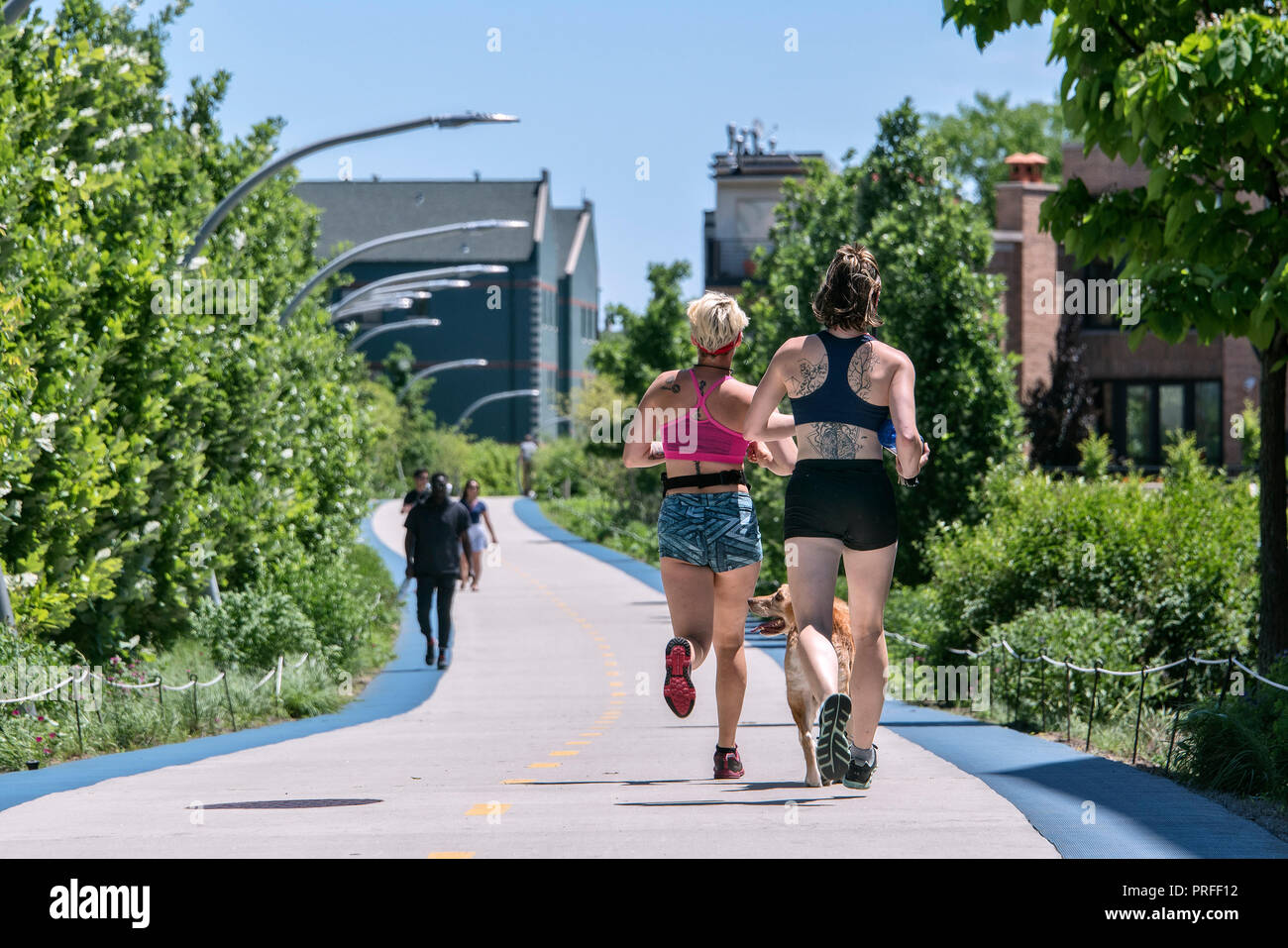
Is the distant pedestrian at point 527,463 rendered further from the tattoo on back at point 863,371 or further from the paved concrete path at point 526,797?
the tattoo on back at point 863,371

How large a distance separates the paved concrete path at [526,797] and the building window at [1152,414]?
26.6 meters

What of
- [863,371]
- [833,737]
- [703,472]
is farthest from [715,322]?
[833,737]

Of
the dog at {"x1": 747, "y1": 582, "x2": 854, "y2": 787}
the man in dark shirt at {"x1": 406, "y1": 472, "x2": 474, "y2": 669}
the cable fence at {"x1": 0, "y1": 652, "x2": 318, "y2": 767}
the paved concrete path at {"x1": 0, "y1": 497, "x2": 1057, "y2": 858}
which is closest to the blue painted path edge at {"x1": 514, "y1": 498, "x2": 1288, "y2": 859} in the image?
the paved concrete path at {"x1": 0, "y1": 497, "x2": 1057, "y2": 858}

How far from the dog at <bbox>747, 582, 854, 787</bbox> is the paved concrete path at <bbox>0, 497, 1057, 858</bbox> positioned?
0.23m

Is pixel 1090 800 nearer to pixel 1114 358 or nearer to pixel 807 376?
pixel 807 376

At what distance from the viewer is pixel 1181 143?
9344mm

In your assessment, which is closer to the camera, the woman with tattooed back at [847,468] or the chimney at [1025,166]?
the woman with tattooed back at [847,468]

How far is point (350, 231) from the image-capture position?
92500mm

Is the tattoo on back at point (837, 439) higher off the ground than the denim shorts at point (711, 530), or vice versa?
the tattoo on back at point (837, 439)

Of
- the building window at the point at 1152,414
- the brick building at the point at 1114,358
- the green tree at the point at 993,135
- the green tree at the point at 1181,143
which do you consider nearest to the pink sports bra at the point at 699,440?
the green tree at the point at 1181,143

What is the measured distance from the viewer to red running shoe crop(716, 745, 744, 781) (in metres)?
8.38

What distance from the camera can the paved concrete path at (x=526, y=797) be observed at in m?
6.01

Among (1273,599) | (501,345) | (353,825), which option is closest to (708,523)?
(353,825)
